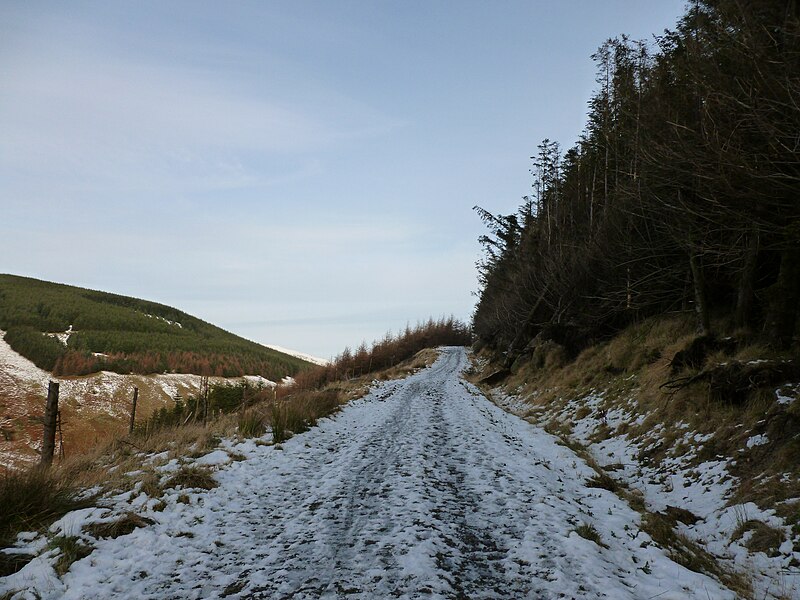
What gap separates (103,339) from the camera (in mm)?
94000

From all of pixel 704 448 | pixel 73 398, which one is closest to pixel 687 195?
pixel 704 448

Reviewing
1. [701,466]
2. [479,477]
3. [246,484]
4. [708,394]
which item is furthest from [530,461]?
[246,484]

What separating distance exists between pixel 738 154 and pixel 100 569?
9.66 m

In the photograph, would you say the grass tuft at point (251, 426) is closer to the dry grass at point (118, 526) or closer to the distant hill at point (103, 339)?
the dry grass at point (118, 526)

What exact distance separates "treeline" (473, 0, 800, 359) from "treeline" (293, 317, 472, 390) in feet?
82.9

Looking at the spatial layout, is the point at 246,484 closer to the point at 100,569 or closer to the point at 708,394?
the point at 100,569

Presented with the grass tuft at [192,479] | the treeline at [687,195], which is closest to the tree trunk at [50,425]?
the grass tuft at [192,479]

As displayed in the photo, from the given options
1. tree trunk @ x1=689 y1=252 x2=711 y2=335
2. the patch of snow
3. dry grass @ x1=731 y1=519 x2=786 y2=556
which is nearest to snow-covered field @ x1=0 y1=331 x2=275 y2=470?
the patch of snow

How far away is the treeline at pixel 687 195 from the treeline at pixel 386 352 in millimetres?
25277

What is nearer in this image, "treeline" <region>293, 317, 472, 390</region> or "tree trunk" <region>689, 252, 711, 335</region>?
"tree trunk" <region>689, 252, 711, 335</region>

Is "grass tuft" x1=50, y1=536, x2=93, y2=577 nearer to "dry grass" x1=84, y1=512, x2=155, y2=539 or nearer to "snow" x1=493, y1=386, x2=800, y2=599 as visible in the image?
"dry grass" x1=84, y1=512, x2=155, y2=539

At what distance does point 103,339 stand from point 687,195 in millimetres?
113409

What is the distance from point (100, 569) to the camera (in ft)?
13.4

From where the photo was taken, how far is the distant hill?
265ft
